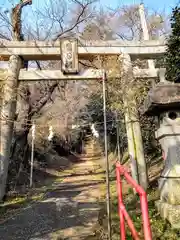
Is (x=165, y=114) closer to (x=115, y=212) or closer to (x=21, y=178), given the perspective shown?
(x=115, y=212)

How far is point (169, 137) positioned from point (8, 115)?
528cm

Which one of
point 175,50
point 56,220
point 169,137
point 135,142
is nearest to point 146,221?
point 169,137

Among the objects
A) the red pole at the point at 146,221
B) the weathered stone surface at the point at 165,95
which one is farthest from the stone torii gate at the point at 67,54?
the red pole at the point at 146,221

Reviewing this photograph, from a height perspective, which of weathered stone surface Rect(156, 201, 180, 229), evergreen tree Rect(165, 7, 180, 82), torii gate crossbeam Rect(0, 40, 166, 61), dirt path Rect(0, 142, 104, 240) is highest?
torii gate crossbeam Rect(0, 40, 166, 61)

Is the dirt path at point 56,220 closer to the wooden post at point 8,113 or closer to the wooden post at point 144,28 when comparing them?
the wooden post at point 8,113

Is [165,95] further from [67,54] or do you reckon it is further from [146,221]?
[67,54]

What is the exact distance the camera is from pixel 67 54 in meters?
8.55

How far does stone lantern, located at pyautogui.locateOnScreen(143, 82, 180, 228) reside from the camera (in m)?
4.23

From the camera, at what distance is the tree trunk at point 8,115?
7727mm

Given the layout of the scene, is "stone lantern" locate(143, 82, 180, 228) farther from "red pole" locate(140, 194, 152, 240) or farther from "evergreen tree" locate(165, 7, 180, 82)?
"red pole" locate(140, 194, 152, 240)

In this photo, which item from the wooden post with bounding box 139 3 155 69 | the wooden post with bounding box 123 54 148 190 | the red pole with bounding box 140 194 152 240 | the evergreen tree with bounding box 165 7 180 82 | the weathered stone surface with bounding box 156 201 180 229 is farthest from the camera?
the wooden post with bounding box 139 3 155 69

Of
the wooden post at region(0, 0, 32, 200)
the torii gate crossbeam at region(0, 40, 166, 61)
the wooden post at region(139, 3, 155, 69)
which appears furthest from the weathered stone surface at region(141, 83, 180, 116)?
the wooden post at region(139, 3, 155, 69)

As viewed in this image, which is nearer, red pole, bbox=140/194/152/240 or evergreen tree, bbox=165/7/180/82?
red pole, bbox=140/194/152/240

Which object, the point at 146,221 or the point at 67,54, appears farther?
the point at 67,54
